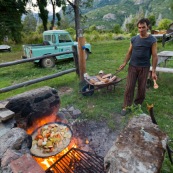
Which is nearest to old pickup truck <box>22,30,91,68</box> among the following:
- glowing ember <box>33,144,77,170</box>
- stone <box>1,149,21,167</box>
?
glowing ember <box>33,144,77,170</box>

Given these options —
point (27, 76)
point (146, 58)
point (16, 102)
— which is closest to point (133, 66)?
point (146, 58)

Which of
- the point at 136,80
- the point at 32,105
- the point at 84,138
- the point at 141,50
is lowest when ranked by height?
the point at 84,138

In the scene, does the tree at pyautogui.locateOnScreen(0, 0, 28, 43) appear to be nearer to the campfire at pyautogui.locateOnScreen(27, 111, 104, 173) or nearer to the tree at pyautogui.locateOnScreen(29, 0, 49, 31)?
the tree at pyautogui.locateOnScreen(29, 0, 49, 31)

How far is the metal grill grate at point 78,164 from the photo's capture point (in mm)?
2324

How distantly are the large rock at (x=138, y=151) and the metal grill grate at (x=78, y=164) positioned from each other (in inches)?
34.1

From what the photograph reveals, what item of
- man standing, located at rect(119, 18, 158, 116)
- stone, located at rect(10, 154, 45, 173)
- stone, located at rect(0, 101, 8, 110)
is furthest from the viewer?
man standing, located at rect(119, 18, 158, 116)

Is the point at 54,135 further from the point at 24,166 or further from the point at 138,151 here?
the point at 138,151

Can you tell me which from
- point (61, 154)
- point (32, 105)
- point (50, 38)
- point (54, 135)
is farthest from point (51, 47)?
point (61, 154)

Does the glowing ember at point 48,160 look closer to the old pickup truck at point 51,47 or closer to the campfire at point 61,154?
the campfire at point 61,154

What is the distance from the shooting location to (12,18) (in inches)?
741

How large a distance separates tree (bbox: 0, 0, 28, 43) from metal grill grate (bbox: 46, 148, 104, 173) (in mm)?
18796

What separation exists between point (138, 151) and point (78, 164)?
117cm

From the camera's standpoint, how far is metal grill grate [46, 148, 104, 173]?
2324 mm

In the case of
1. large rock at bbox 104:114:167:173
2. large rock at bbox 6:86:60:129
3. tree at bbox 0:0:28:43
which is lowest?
large rock at bbox 6:86:60:129
